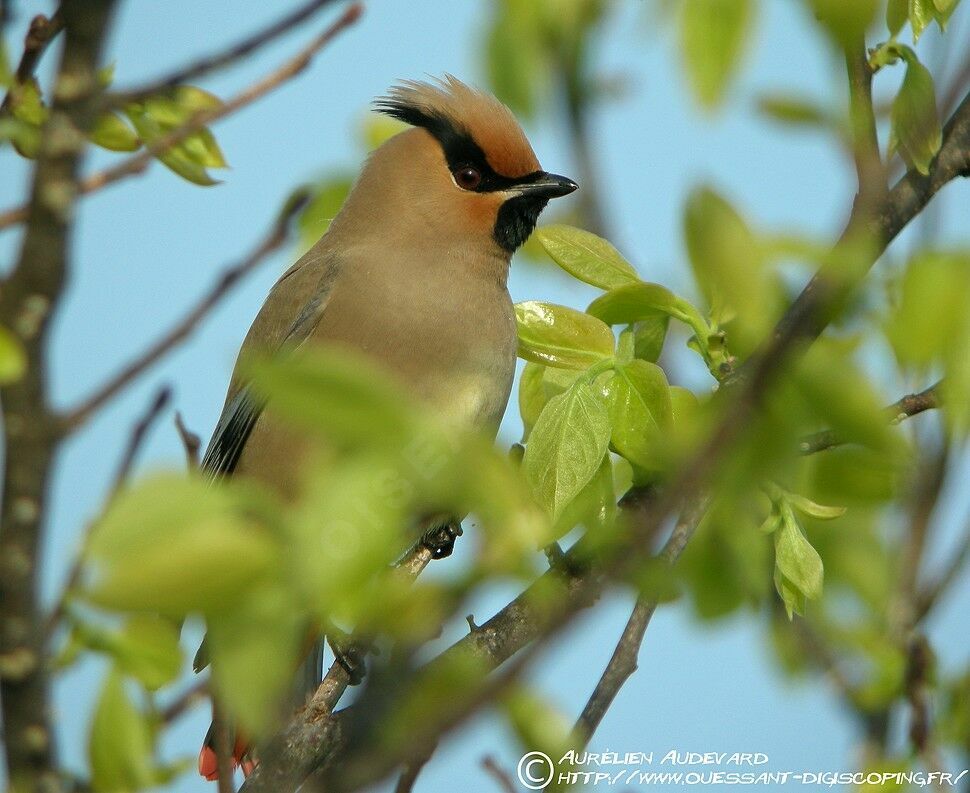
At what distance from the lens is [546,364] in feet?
9.24

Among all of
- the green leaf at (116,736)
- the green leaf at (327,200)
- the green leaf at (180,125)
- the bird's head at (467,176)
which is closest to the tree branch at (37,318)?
the green leaf at (116,736)

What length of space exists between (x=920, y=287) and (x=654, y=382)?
110 cm

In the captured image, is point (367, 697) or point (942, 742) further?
point (942, 742)

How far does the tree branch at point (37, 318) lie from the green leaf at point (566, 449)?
116 cm

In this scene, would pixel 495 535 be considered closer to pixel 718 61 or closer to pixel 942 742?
pixel 718 61

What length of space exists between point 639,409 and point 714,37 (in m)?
1.05

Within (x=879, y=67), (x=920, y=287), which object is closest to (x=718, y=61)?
(x=920, y=287)

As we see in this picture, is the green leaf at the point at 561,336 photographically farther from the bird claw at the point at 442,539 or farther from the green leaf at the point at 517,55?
the bird claw at the point at 442,539

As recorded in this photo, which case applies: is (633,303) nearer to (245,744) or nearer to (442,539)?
(442,539)

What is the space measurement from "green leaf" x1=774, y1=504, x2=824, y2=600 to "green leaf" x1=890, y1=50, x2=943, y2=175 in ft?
2.28

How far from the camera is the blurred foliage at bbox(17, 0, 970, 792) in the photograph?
3.57 feet

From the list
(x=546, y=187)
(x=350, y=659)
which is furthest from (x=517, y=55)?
(x=546, y=187)

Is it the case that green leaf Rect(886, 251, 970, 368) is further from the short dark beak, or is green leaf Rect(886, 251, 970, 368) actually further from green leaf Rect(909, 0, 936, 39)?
the short dark beak

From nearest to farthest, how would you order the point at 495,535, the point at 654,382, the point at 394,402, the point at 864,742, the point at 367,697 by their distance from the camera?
the point at 394,402, the point at 495,535, the point at 367,697, the point at 864,742, the point at 654,382
